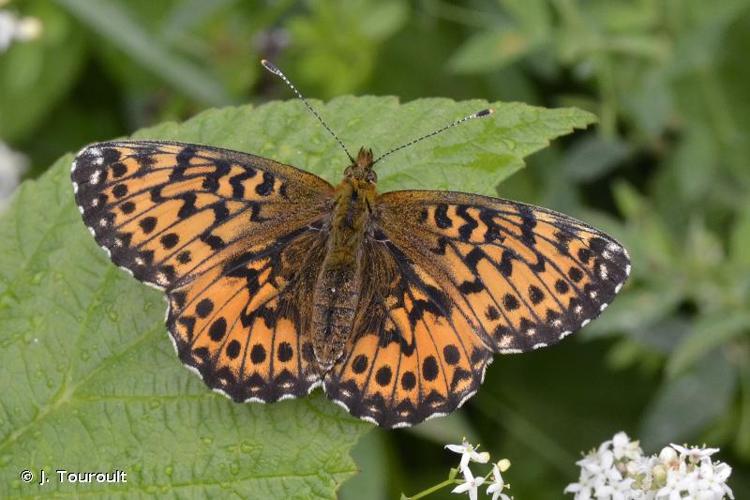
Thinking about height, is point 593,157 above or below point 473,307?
above

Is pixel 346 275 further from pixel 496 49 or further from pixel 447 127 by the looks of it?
pixel 496 49

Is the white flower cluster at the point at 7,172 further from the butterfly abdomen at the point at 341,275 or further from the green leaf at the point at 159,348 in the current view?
the butterfly abdomen at the point at 341,275

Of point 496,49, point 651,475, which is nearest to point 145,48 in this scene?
point 496,49

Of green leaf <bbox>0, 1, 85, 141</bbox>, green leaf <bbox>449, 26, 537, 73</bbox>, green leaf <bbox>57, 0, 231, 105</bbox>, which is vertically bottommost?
green leaf <bbox>449, 26, 537, 73</bbox>

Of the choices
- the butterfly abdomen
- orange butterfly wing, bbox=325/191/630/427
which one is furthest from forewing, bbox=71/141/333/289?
orange butterfly wing, bbox=325/191/630/427

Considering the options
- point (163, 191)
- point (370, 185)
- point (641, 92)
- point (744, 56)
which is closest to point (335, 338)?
point (370, 185)

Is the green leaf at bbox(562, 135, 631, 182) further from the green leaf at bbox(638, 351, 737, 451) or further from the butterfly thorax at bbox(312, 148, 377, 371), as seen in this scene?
the butterfly thorax at bbox(312, 148, 377, 371)

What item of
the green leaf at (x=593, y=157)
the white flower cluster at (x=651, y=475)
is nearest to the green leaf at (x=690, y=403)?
the green leaf at (x=593, y=157)
